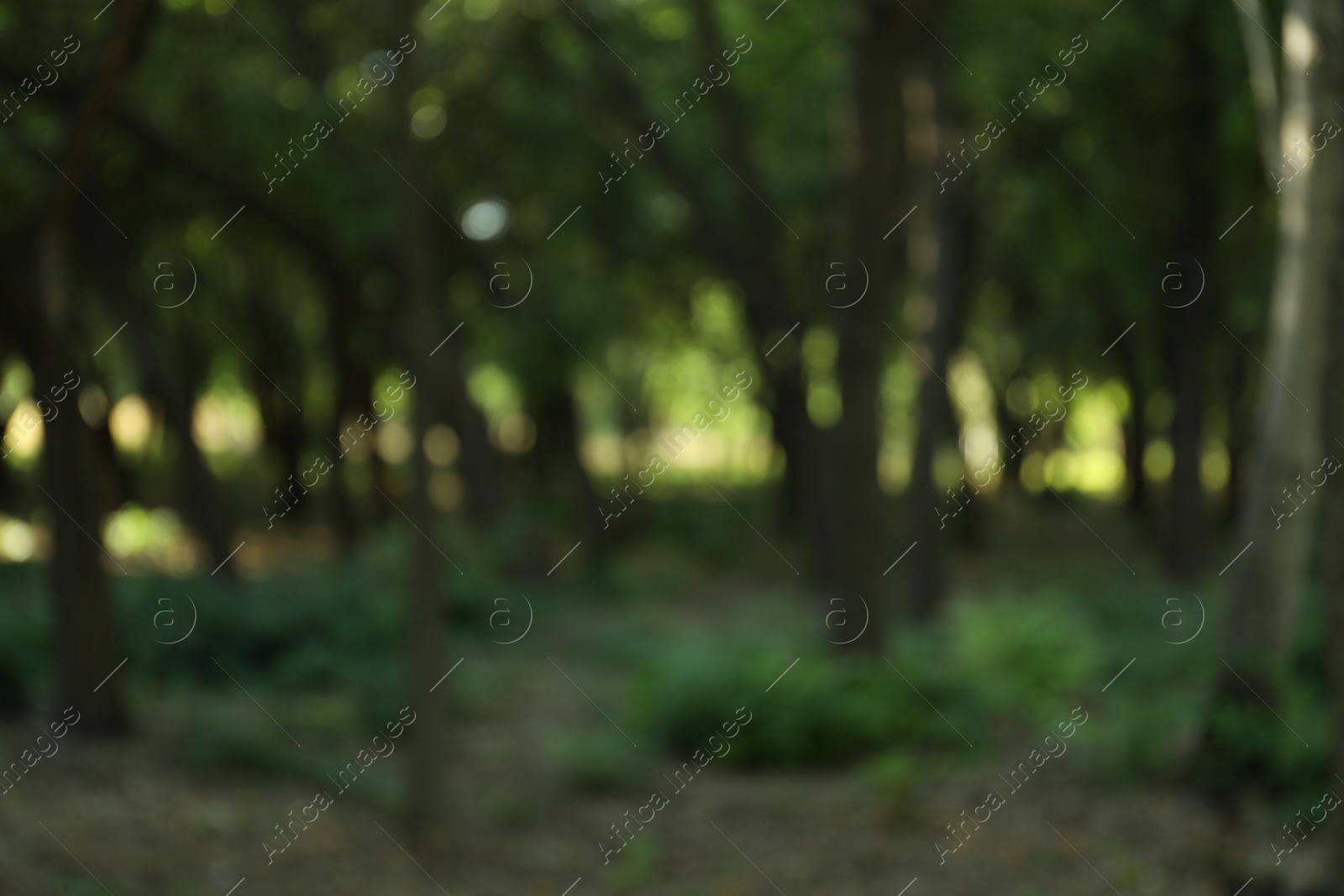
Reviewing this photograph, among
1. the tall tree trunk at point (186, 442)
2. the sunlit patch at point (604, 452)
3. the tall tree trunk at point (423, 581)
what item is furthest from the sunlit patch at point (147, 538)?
the sunlit patch at point (604, 452)

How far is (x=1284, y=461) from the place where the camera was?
6359 mm

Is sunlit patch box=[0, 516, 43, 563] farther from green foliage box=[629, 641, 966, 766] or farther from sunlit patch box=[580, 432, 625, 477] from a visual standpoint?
sunlit patch box=[580, 432, 625, 477]

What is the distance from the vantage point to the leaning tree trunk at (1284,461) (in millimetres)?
6062

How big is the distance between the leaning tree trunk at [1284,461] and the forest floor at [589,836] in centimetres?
77

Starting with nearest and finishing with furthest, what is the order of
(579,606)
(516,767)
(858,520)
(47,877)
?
1. (47,877)
2. (516,767)
3. (858,520)
4. (579,606)

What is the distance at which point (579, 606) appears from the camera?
17266mm

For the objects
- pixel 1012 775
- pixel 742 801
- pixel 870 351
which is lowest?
pixel 1012 775

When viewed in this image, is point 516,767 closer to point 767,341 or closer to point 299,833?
point 299,833

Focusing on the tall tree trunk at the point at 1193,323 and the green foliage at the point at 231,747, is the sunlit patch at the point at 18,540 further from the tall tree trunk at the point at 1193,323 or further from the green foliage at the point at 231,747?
the tall tree trunk at the point at 1193,323

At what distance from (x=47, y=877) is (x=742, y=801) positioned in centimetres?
425

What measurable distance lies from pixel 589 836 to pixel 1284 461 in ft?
14.8

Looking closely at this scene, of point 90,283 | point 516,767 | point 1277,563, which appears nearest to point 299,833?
point 516,767

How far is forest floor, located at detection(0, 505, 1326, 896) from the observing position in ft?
18.8

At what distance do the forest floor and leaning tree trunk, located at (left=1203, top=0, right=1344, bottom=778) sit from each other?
0.77 m
